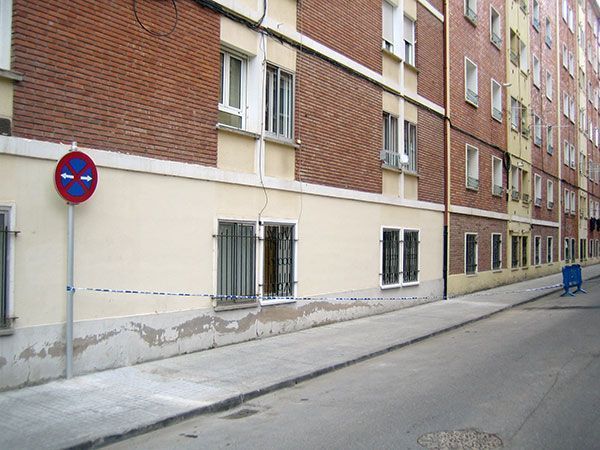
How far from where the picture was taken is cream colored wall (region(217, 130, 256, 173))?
9.28 m

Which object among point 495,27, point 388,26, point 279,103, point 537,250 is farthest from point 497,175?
point 279,103

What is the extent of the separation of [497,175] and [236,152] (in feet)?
51.5

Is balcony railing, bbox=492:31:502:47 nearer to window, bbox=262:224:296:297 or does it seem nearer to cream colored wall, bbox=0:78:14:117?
window, bbox=262:224:296:297

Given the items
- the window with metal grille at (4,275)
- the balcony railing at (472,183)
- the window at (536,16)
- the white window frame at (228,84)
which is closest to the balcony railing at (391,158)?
the white window frame at (228,84)

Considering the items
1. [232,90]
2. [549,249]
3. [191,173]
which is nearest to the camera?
[191,173]

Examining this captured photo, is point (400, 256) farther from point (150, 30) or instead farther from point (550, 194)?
point (550, 194)

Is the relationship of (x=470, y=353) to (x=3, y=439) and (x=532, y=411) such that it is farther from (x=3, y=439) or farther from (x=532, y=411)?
(x=3, y=439)

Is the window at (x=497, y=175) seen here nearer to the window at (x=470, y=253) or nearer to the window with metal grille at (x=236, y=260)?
the window at (x=470, y=253)

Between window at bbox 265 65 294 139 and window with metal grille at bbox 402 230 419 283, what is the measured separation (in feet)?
18.5

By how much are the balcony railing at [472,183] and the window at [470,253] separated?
1.63m

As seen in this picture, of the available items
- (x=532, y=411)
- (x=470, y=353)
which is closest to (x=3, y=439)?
(x=532, y=411)

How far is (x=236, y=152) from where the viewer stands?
31.4 ft

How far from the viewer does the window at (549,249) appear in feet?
95.5

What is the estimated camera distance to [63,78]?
6.96 meters
